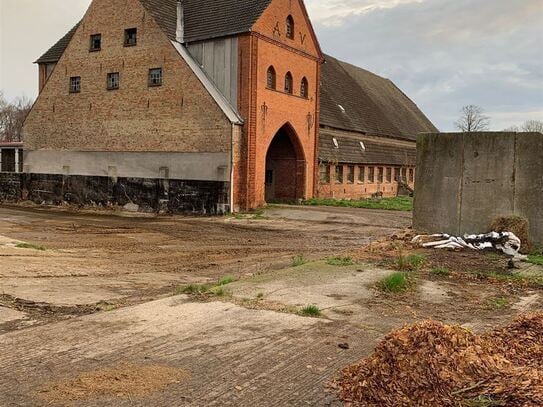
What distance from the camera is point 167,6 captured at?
30750mm

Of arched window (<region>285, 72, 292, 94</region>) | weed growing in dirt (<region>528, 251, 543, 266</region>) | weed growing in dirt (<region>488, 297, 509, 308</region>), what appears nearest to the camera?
weed growing in dirt (<region>488, 297, 509, 308</region>)

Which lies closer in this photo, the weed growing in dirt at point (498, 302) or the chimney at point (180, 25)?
the weed growing in dirt at point (498, 302)

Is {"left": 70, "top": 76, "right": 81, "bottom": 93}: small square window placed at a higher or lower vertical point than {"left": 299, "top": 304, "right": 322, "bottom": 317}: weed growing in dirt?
higher

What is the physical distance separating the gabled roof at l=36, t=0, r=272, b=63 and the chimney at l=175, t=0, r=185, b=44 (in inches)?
7.3

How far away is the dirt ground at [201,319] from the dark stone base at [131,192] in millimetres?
11582

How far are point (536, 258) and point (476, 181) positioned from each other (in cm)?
252

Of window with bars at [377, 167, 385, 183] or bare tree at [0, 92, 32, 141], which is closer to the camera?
window with bars at [377, 167, 385, 183]

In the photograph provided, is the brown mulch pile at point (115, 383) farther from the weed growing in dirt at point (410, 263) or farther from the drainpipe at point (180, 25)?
the drainpipe at point (180, 25)

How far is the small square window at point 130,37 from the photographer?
98.0ft

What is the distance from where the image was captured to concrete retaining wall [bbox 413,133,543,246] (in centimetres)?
1317

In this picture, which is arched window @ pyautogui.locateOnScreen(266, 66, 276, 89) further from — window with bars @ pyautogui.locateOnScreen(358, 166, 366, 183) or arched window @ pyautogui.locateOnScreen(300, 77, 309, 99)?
window with bars @ pyautogui.locateOnScreen(358, 166, 366, 183)

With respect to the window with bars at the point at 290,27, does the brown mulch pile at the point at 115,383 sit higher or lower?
lower

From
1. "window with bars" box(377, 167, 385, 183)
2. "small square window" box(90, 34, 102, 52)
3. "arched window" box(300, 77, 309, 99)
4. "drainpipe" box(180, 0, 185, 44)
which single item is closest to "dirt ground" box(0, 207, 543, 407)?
"drainpipe" box(180, 0, 185, 44)

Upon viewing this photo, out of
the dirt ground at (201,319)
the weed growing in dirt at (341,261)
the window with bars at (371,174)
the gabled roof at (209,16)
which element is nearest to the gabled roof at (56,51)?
the gabled roof at (209,16)
